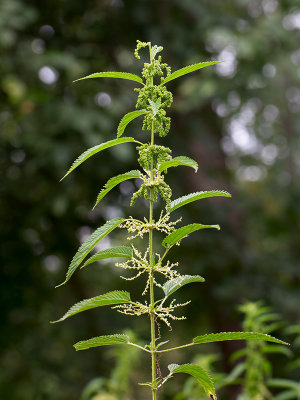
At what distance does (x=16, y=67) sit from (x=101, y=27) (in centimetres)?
126

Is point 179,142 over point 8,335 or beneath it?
over

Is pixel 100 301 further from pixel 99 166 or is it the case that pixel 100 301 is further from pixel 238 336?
pixel 99 166

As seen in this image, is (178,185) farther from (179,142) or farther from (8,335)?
(8,335)

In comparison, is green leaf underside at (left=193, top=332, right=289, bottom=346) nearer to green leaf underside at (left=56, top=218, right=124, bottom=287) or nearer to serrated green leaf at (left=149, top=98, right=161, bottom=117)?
green leaf underside at (left=56, top=218, right=124, bottom=287)

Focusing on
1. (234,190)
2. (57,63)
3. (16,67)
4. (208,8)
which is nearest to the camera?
(57,63)

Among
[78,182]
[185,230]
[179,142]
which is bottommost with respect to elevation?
[185,230]

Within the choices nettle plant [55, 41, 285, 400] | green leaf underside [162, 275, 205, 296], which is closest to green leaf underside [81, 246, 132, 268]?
nettle plant [55, 41, 285, 400]

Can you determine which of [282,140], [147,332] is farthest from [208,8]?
[282,140]

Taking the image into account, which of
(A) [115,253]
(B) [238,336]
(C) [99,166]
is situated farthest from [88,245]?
(C) [99,166]

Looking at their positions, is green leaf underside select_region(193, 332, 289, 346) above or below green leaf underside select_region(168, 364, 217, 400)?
above

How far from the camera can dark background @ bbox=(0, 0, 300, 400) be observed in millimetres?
4430

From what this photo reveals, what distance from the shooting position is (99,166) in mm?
4539

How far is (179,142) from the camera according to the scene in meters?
5.39

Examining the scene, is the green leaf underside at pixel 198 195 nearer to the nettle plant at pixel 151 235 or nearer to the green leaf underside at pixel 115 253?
the nettle plant at pixel 151 235
